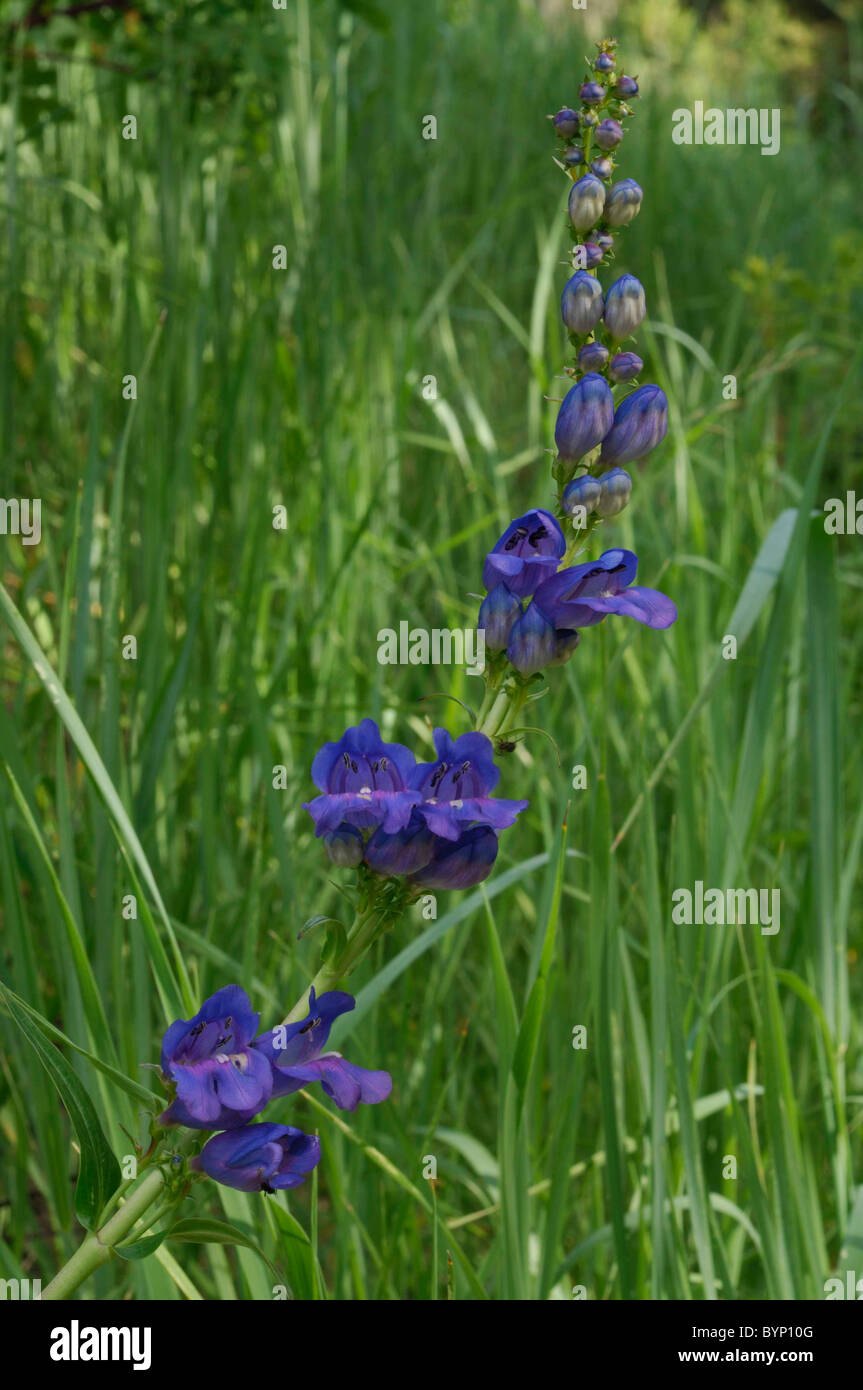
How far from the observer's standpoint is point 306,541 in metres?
2.16

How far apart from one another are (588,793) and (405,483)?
1.28 meters

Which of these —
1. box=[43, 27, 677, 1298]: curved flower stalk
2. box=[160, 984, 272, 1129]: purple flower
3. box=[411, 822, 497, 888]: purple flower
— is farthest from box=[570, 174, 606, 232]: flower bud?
box=[160, 984, 272, 1129]: purple flower

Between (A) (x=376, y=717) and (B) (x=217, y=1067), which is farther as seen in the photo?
(A) (x=376, y=717)

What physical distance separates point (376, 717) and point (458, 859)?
35.2 inches

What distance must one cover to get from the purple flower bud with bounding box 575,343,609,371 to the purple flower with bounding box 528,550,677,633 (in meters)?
0.12

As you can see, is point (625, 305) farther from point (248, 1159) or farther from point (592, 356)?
point (248, 1159)

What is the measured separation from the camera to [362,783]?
614mm

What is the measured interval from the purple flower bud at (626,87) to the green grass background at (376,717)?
0.48 metres

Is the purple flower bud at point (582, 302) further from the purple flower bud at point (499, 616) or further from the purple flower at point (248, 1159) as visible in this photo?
the purple flower at point (248, 1159)

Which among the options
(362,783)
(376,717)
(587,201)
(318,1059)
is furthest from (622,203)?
(376,717)

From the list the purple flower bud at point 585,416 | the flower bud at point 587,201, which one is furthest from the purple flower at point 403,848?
the flower bud at point 587,201
